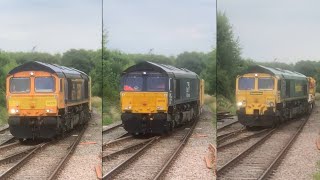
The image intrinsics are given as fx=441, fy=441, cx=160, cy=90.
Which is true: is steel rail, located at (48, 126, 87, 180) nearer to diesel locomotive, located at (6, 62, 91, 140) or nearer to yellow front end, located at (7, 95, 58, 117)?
diesel locomotive, located at (6, 62, 91, 140)

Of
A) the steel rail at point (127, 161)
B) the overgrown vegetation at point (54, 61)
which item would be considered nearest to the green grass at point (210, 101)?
the steel rail at point (127, 161)

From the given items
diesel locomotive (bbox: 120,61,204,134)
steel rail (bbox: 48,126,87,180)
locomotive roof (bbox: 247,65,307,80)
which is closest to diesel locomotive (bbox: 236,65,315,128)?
locomotive roof (bbox: 247,65,307,80)

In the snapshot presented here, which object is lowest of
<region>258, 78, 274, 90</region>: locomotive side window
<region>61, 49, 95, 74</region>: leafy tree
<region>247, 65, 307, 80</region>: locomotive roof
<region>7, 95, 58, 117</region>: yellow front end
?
<region>7, 95, 58, 117</region>: yellow front end

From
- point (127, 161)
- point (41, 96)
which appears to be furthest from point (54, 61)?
point (127, 161)

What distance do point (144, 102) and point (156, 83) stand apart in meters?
0.27

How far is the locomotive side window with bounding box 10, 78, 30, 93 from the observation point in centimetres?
550

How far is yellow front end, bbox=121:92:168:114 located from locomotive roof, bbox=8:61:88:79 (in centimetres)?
70

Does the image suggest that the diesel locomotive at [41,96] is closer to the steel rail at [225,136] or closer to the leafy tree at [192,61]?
the leafy tree at [192,61]

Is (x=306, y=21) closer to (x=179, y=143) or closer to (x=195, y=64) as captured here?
(x=195, y=64)

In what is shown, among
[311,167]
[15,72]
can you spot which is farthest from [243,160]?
[15,72]

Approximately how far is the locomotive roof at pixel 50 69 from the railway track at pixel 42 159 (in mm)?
730

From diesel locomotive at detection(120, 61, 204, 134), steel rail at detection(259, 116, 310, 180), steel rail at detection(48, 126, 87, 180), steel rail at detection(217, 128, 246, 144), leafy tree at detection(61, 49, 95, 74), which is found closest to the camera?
steel rail at detection(259, 116, 310, 180)

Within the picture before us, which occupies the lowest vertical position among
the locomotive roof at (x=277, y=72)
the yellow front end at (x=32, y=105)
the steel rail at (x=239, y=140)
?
the steel rail at (x=239, y=140)

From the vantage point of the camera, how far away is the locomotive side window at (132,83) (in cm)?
522
